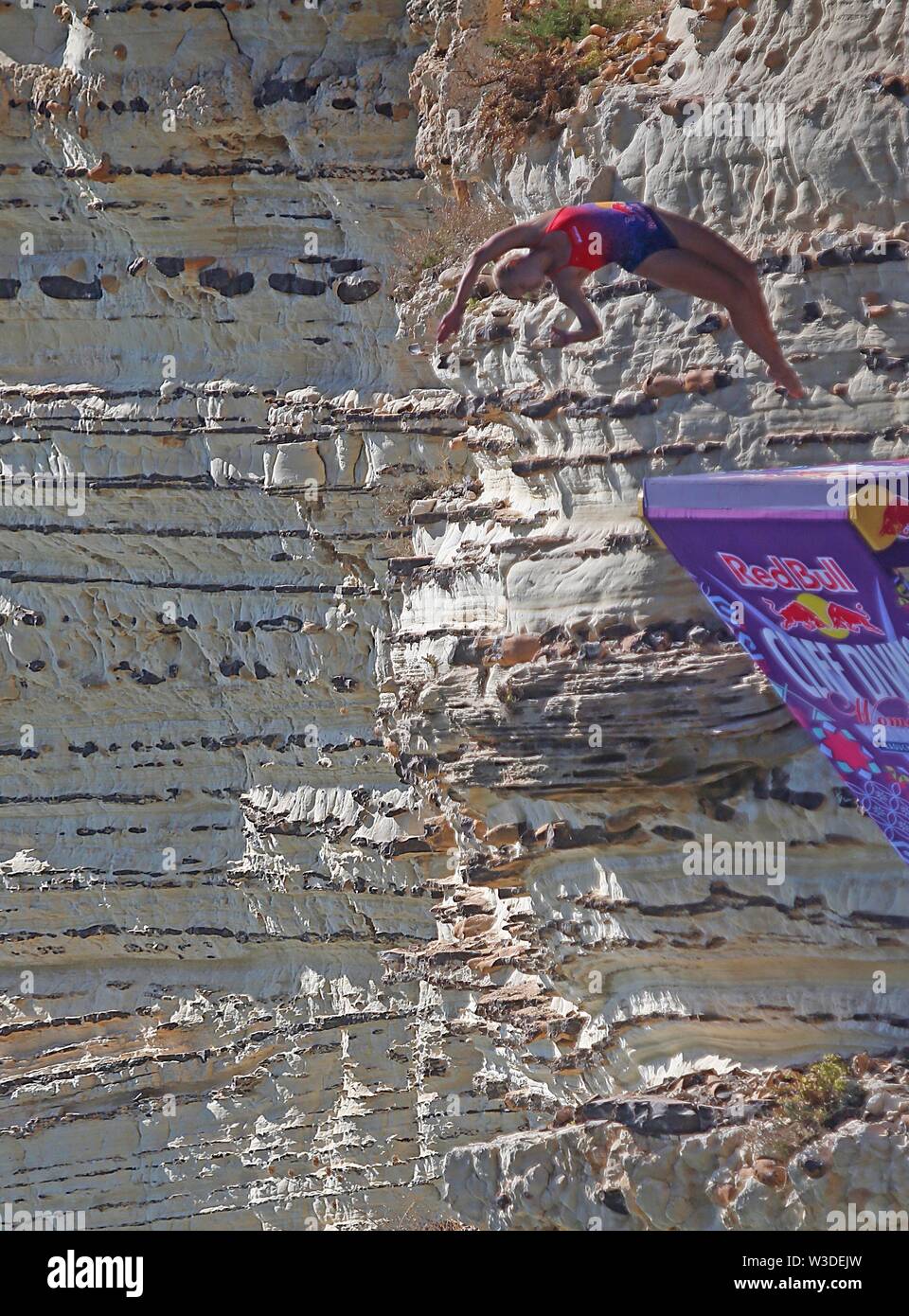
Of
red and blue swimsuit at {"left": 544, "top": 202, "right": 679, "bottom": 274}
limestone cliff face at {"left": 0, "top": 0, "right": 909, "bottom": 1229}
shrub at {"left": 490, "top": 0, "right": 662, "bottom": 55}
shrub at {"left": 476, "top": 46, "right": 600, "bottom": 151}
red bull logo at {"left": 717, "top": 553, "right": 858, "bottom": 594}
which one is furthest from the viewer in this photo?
shrub at {"left": 490, "top": 0, "right": 662, "bottom": 55}

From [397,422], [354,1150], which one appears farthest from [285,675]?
[354,1150]

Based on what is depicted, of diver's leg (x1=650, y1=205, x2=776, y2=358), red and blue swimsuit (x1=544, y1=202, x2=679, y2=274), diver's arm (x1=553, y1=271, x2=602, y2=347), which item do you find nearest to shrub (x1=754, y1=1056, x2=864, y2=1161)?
diver's leg (x1=650, y1=205, x2=776, y2=358)

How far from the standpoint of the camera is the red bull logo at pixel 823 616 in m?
5.58

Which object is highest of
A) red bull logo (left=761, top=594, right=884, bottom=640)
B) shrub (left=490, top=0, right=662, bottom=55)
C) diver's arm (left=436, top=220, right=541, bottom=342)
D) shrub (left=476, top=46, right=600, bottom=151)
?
shrub (left=490, top=0, right=662, bottom=55)

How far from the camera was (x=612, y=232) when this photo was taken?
7.04 m

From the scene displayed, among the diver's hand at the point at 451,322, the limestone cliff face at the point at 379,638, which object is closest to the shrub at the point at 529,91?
the limestone cliff face at the point at 379,638

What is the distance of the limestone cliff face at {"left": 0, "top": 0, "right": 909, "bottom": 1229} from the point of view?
7.26 metres

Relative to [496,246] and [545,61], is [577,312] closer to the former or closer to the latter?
[496,246]

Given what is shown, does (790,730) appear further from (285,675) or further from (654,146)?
(285,675)

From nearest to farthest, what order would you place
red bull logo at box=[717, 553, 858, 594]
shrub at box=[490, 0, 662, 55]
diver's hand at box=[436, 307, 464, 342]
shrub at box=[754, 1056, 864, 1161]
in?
1. red bull logo at box=[717, 553, 858, 594]
2. shrub at box=[754, 1056, 864, 1161]
3. diver's hand at box=[436, 307, 464, 342]
4. shrub at box=[490, 0, 662, 55]

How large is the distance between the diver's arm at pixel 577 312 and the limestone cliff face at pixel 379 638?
0.99 ft

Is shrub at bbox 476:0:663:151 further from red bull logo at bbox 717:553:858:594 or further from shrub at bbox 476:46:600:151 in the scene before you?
red bull logo at bbox 717:553:858:594

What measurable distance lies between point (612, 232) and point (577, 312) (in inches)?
21.5

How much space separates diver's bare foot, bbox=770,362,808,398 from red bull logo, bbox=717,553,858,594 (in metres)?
1.46
